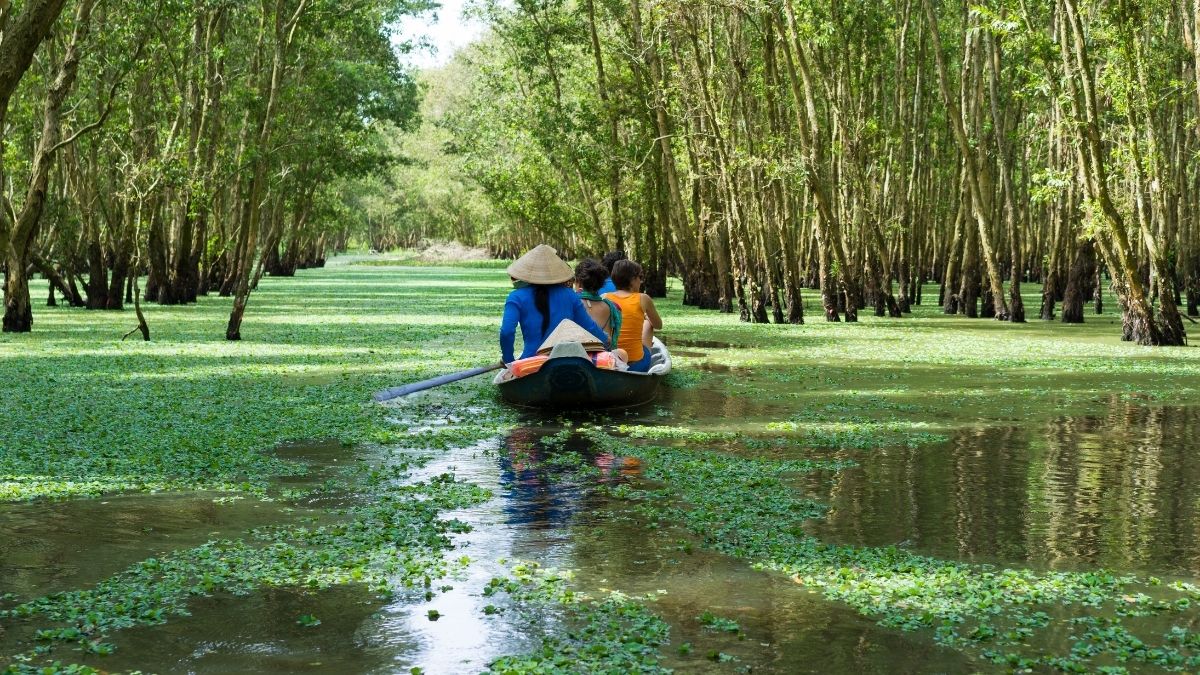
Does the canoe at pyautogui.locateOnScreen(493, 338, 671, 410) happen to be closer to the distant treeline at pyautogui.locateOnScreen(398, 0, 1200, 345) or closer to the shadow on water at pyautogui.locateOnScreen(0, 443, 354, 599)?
the shadow on water at pyautogui.locateOnScreen(0, 443, 354, 599)

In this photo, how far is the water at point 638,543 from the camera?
5406mm

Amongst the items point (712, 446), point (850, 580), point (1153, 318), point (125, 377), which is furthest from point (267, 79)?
point (850, 580)

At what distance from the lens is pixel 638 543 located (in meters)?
7.36

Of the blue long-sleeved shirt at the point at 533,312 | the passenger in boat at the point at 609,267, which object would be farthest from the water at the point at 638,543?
the passenger in boat at the point at 609,267

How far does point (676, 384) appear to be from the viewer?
1581 cm

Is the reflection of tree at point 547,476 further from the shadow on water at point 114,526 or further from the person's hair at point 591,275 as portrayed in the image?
the person's hair at point 591,275

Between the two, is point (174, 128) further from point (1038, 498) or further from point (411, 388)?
point (1038, 498)

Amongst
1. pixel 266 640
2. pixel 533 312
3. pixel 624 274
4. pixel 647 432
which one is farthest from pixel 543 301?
pixel 266 640

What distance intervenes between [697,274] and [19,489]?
27.1 metres

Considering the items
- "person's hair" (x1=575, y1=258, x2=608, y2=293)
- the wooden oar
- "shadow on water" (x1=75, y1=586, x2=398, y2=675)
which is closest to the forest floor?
"shadow on water" (x1=75, y1=586, x2=398, y2=675)

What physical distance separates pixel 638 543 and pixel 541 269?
6.41m

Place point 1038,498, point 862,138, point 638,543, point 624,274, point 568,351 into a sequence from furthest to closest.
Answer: point 862,138, point 624,274, point 568,351, point 1038,498, point 638,543

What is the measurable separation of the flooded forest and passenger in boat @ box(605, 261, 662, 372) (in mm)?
154

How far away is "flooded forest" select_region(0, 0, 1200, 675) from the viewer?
5.75 meters
